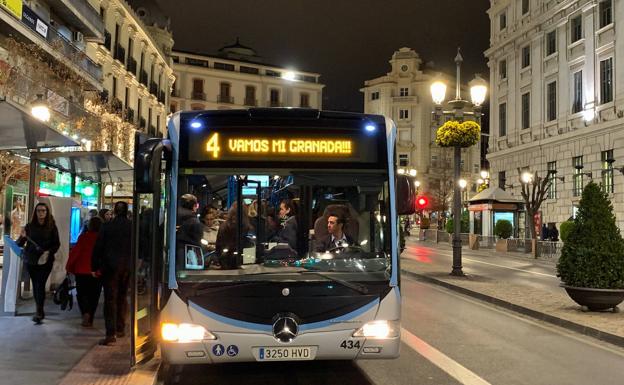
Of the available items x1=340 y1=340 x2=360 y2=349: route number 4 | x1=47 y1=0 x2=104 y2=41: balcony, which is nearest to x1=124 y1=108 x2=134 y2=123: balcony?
x1=47 y1=0 x2=104 y2=41: balcony

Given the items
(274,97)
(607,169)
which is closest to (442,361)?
(607,169)

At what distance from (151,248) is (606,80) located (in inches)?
1243

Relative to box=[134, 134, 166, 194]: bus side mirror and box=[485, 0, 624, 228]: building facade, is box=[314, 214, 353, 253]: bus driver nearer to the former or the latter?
box=[134, 134, 166, 194]: bus side mirror

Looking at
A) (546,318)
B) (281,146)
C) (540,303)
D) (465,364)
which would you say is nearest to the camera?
(281,146)

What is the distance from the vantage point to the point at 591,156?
1284 inches

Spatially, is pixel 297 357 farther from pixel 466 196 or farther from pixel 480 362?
pixel 466 196

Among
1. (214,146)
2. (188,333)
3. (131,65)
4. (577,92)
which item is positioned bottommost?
(188,333)

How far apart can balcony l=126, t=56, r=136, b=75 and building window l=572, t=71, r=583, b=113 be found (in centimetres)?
2907

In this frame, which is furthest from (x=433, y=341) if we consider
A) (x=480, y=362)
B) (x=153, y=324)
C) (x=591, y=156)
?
(x=591, y=156)

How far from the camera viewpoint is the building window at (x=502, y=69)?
4444 centimetres

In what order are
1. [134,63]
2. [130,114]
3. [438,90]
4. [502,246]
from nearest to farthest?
1. [438,90]
2. [502,246]
3. [130,114]
4. [134,63]

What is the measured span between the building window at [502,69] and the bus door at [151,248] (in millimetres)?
41946

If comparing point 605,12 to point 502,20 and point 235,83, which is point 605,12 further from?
point 235,83

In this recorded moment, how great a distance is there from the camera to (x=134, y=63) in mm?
44031
